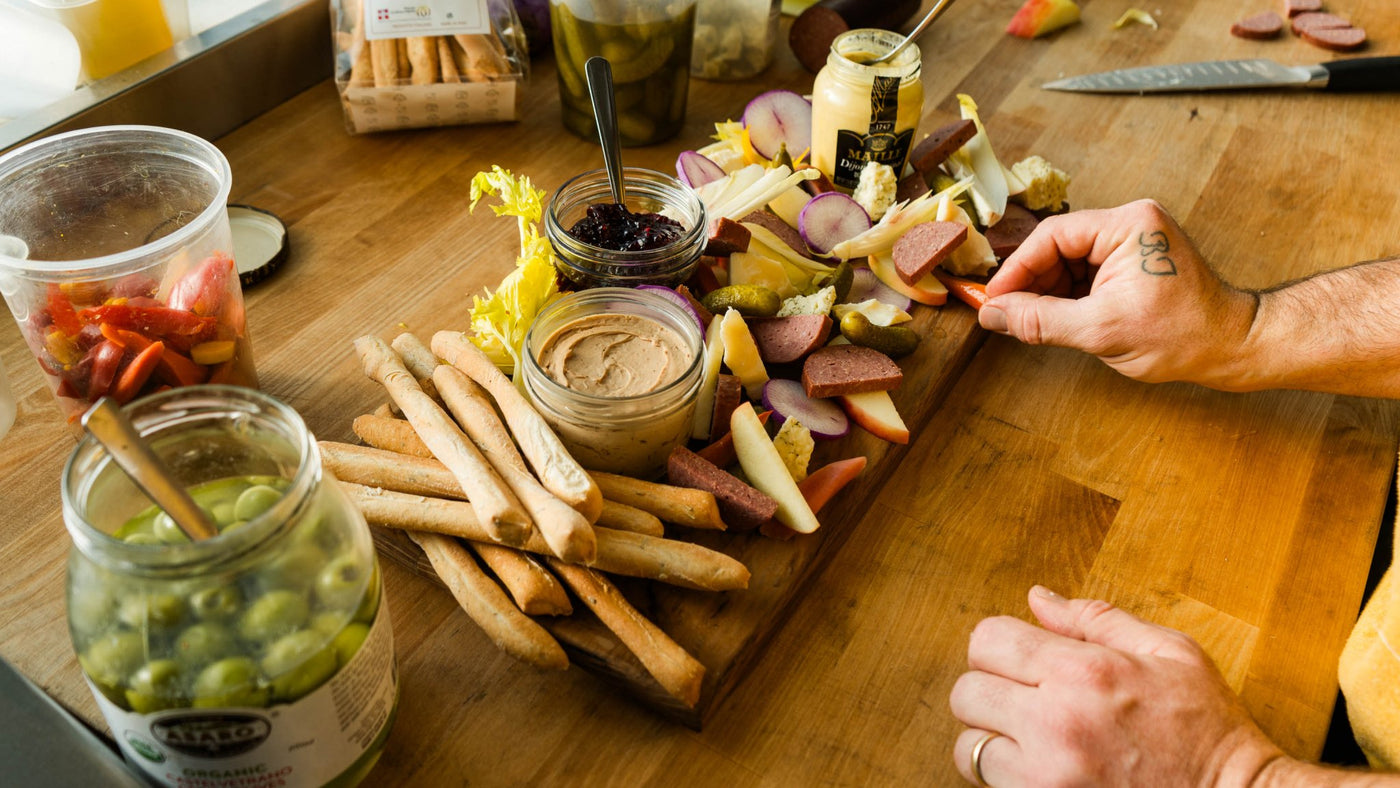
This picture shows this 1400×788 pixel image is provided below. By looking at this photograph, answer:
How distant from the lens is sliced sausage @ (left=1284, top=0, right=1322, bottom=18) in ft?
8.75

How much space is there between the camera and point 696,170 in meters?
1.82

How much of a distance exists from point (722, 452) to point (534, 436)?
10.5 inches

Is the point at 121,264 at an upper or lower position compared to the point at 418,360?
upper

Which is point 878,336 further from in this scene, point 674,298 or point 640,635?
point 640,635

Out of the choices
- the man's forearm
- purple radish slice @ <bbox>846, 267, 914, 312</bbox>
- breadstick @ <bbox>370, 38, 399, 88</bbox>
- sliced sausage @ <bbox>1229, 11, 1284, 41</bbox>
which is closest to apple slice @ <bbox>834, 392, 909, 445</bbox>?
purple radish slice @ <bbox>846, 267, 914, 312</bbox>

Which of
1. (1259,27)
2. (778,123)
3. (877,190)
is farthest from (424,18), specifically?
(1259,27)

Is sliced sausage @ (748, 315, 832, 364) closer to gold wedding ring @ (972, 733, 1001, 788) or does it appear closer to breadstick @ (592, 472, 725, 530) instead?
breadstick @ (592, 472, 725, 530)

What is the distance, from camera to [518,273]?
58.8 inches

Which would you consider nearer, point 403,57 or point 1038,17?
point 403,57

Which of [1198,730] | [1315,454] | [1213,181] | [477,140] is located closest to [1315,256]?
[1213,181]

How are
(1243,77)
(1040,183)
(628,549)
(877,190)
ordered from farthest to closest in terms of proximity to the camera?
(1243,77) < (1040,183) < (877,190) < (628,549)

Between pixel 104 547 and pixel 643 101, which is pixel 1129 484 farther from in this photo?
pixel 104 547

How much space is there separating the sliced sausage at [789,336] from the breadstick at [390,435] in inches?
20.0

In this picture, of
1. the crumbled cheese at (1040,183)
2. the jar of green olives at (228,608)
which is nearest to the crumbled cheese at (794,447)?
the jar of green olives at (228,608)
